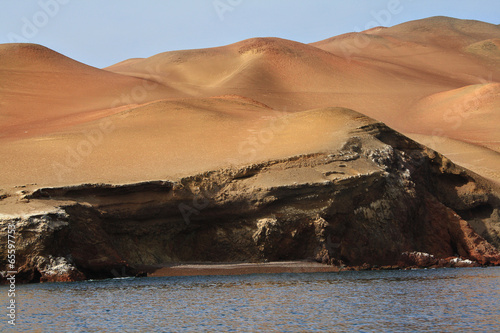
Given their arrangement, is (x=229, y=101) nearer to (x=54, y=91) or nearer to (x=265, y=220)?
(x=54, y=91)

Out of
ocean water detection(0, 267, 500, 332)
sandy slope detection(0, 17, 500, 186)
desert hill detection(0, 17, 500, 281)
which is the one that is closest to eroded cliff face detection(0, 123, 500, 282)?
desert hill detection(0, 17, 500, 281)

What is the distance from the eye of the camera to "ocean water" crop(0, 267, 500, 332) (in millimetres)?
14641

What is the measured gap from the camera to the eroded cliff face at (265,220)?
Result: 26186 millimetres

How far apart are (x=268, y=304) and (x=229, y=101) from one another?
118 feet

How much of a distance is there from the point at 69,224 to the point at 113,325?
9.96 metres

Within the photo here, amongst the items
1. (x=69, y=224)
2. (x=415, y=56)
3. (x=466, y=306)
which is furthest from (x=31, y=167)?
(x=415, y=56)

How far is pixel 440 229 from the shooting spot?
30766mm

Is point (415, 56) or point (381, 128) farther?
point (415, 56)

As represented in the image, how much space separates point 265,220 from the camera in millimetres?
27031

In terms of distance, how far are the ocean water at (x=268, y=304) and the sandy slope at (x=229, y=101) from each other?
8116 mm

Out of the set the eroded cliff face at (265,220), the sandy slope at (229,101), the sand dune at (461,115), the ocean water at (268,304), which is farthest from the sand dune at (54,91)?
the ocean water at (268,304)

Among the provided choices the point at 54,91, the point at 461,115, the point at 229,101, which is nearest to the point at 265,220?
the point at 229,101

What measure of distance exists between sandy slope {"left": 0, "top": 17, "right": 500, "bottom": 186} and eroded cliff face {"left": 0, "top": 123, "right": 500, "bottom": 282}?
1594mm

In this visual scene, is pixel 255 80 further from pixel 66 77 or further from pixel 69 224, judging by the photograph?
pixel 69 224
